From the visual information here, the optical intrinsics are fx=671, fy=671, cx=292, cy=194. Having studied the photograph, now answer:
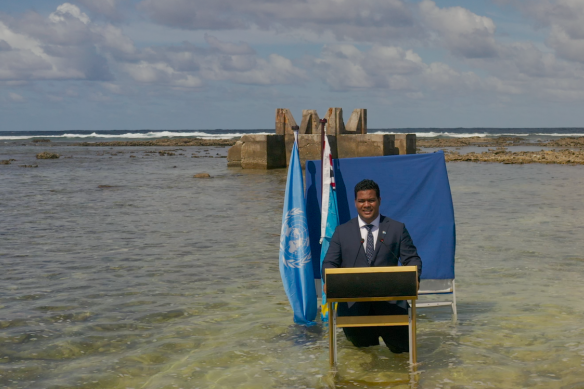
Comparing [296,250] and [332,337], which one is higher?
[296,250]

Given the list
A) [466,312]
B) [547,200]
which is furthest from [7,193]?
[466,312]

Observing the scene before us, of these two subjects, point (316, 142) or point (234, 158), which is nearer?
point (316, 142)

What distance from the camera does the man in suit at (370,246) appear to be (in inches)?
217

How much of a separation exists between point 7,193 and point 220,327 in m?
15.9

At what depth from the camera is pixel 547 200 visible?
1723 centimetres

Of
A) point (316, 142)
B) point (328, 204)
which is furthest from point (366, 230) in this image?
point (316, 142)

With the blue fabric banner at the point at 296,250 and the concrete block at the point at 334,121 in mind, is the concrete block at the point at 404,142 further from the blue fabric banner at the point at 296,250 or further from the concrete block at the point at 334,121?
the blue fabric banner at the point at 296,250

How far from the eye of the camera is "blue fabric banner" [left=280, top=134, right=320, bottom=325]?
6.42 meters

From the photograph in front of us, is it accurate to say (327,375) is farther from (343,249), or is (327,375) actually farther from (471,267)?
(471,267)

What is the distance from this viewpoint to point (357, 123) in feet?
91.4

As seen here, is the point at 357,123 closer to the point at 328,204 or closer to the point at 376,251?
the point at 328,204

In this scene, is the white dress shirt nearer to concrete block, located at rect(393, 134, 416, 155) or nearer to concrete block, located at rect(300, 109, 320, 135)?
concrete block, located at rect(393, 134, 416, 155)

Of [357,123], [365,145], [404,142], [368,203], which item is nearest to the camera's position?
[368,203]

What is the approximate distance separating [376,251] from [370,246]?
0.23 feet
